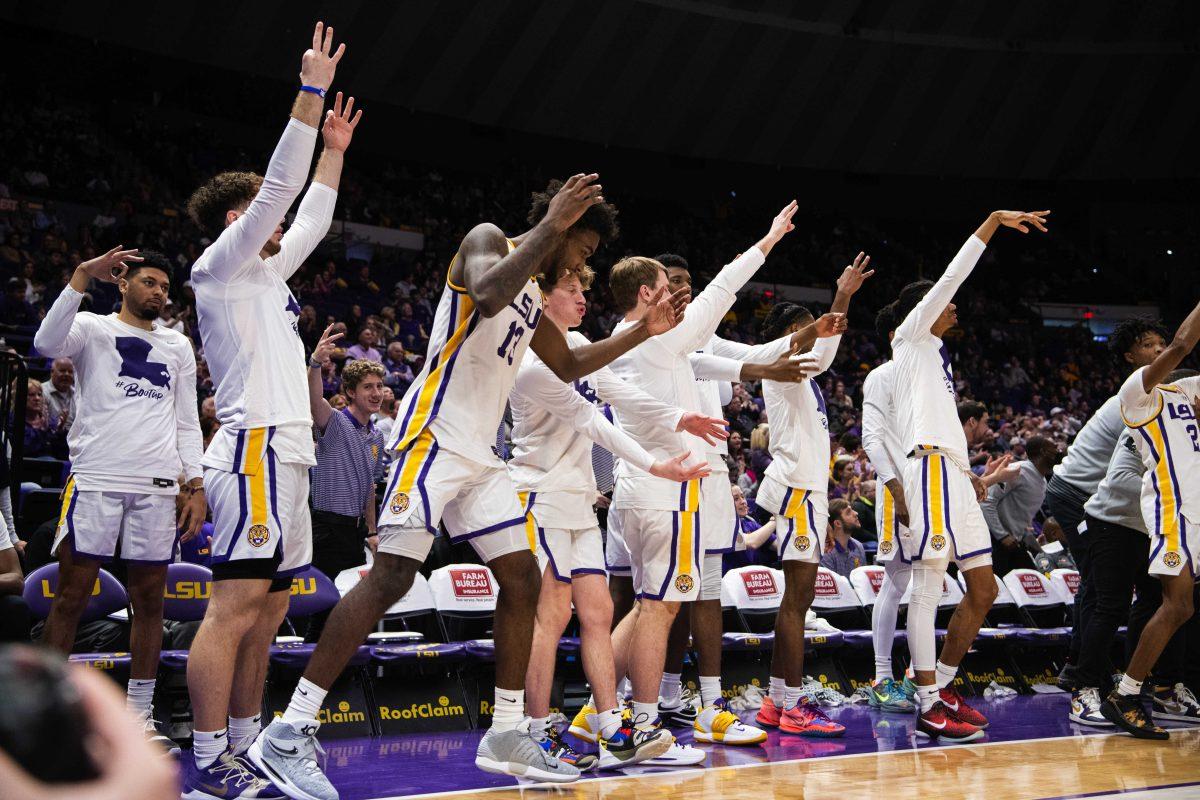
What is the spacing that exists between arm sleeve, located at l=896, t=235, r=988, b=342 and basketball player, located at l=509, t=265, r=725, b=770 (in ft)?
6.69

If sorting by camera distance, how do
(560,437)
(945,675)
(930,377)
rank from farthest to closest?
(930,377) → (945,675) → (560,437)

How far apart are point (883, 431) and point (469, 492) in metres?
3.67

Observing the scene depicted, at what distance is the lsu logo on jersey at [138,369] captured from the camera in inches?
192

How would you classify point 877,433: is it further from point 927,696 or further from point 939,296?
point 927,696

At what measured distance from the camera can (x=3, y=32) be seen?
19.5 m

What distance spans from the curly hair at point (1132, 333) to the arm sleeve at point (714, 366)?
2.57 meters

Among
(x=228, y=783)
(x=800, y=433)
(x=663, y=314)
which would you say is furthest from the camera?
(x=800, y=433)

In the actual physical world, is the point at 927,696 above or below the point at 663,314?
below

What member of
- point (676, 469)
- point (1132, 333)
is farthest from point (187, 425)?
point (1132, 333)

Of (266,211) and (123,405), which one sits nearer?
(266,211)

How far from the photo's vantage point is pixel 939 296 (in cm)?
605

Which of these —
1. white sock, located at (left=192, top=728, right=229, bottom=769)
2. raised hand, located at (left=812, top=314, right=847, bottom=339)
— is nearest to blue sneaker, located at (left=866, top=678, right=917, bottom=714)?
raised hand, located at (left=812, top=314, right=847, bottom=339)

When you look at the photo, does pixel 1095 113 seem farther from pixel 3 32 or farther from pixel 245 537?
pixel 245 537

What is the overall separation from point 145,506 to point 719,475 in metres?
2.82
